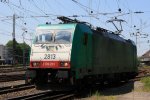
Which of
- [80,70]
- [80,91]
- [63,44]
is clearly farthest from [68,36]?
[80,91]

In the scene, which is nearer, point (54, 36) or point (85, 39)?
point (54, 36)

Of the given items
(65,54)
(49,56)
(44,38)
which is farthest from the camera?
(44,38)

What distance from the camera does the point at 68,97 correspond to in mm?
16484

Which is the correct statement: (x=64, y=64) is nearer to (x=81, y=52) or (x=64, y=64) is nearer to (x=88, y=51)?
(x=81, y=52)

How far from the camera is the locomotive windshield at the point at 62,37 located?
56.4 feet

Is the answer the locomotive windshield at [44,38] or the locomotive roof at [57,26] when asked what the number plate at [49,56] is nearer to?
the locomotive windshield at [44,38]

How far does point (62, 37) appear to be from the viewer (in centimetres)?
1734

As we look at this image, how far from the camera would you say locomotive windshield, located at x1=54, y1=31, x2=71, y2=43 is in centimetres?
1719

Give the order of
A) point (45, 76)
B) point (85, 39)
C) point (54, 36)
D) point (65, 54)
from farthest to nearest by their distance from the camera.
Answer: point (85, 39)
point (54, 36)
point (45, 76)
point (65, 54)

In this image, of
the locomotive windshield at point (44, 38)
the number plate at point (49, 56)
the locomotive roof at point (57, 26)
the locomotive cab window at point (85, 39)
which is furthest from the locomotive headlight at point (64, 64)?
the locomotive cab window at point (85, 39)

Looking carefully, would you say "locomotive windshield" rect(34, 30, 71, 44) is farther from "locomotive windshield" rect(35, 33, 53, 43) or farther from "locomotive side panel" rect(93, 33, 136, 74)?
"locomotive side panel" rect(93, 33, 136, 74)

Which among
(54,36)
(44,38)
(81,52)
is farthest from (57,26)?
(81,52)

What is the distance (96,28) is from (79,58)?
12.9ft

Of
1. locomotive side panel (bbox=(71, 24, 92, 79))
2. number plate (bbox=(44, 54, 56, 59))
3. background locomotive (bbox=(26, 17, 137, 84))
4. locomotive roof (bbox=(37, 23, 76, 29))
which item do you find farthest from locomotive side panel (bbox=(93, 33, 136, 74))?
number plate (bbox=(44, 54, 56, 59))
